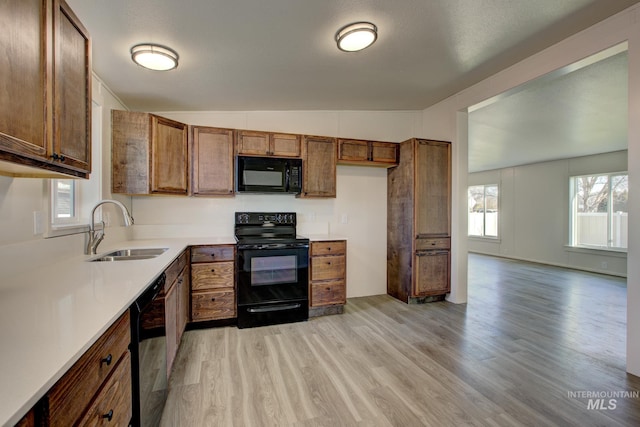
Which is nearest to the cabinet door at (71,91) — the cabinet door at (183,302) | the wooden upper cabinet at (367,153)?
the cabinet door at (183,302)

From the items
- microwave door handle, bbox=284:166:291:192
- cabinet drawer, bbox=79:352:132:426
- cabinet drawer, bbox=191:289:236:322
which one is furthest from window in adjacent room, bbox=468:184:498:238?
cabinet drawer, bbox=79:352:132:426

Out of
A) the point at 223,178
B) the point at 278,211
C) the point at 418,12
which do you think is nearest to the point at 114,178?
the point at 223,178

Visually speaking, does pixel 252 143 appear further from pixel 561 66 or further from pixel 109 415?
pixel 561 66

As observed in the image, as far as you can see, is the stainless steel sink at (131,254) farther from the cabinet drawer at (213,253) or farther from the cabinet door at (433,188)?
the cabinet door at (433,188)

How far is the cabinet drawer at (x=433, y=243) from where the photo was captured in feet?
11.6

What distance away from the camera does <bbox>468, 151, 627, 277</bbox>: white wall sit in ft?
18.8

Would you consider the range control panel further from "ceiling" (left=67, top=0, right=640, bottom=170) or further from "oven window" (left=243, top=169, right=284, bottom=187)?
"ceiling" (left=67, top=0, right=640, bottom=170)

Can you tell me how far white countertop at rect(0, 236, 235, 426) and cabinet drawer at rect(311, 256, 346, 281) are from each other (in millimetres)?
1729

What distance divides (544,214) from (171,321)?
8.03 meters

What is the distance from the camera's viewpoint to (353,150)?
3.65 m

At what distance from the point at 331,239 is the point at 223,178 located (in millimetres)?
1414

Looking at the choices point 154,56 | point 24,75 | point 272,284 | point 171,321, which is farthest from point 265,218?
point 24,75

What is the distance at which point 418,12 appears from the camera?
1960mm

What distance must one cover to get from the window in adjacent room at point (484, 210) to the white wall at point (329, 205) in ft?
17.6
